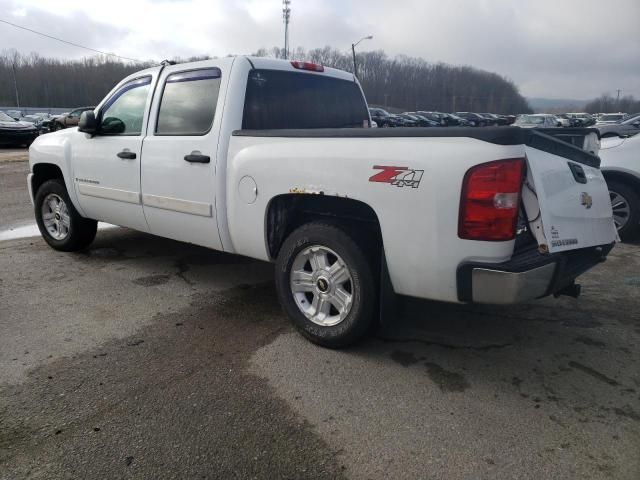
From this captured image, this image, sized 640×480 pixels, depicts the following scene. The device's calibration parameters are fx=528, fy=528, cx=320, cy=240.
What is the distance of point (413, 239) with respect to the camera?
2959mm

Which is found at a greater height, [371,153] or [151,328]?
[371,153]

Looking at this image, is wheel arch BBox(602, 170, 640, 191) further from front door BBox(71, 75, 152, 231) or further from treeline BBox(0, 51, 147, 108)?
treeline BBox(0, 51, 147, 108)

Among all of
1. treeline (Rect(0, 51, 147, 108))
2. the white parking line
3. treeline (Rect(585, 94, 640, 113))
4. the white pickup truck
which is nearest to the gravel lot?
the white pickup truck

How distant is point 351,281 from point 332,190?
1.90ft

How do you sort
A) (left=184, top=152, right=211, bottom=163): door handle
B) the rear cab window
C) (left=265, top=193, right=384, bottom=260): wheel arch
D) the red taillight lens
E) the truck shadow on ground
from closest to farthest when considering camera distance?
the red taillight lens, the truck shadow on ground, (left=265, top=193, right=384, bottom=260): wheel arch, (left=184, top=152, right=211, bottom=163): door handle, the rear cab window

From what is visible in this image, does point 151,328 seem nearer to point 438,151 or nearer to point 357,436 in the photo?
point 357,436

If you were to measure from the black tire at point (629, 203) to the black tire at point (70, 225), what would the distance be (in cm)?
628

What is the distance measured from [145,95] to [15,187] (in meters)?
7.42

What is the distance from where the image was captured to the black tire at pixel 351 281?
324 cm

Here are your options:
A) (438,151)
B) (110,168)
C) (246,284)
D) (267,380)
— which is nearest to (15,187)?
(110,168)

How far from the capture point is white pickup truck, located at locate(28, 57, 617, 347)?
277 centimetres

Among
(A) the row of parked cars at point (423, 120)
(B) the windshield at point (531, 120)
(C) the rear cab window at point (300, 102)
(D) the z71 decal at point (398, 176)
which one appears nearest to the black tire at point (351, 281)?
(D) the z71 decal at point (398, 176)

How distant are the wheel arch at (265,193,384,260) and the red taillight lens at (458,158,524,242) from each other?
598mm

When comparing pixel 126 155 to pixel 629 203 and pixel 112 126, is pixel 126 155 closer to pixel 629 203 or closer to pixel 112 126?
pixel 112 126
